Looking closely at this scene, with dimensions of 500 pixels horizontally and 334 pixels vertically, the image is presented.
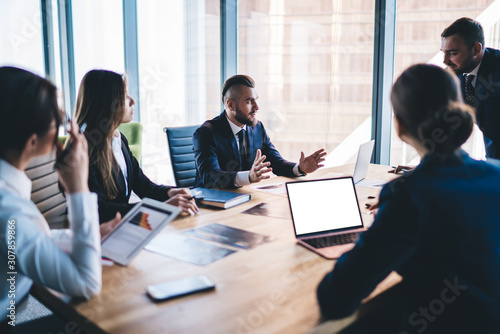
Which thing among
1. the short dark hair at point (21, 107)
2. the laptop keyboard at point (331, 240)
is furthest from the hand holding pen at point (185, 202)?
the short dark hair at point (21, 107)

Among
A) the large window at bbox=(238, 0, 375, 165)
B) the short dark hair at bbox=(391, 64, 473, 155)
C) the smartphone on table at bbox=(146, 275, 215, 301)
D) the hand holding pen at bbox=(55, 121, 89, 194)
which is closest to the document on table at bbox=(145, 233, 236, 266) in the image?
the smartphone on table at bbox=(146, 275, 215, 301)

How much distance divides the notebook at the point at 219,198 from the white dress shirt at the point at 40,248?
91 centimetres

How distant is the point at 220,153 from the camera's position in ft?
9.26

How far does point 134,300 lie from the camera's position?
1.14 metres

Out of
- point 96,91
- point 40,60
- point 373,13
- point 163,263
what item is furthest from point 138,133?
point 163,263

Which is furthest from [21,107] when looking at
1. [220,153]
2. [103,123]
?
[220,153]

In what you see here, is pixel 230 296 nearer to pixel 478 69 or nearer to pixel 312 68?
pixel 478 69

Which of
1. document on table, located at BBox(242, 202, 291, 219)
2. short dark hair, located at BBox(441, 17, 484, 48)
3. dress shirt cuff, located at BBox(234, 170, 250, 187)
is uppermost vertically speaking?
short dark hair, located at BBox(441, 17, 484, 48)

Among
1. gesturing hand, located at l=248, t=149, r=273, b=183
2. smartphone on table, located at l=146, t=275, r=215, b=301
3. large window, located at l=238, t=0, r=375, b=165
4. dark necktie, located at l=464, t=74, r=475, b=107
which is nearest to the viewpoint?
smartphone on table, located at l=146, t=275, r=215, b=301

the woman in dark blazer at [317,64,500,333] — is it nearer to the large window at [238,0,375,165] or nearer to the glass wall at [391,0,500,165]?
the glass wall at [391,0,500,165]

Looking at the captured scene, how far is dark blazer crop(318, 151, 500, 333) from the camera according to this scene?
103 centimetres

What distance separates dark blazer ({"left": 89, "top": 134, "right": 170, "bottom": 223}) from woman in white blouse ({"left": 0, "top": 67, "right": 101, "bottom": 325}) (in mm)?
624

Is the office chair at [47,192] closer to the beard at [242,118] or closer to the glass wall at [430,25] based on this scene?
the beard at [242,118]

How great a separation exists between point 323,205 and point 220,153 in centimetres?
127
